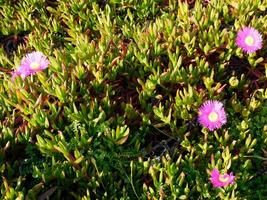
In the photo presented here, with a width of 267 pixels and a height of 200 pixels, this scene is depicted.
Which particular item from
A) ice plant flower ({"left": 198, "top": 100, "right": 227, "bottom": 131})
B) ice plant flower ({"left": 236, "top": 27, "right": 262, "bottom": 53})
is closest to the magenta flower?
ice plant flower ({"left": 198, "top": 100, "right": 227, "bottom": 131})

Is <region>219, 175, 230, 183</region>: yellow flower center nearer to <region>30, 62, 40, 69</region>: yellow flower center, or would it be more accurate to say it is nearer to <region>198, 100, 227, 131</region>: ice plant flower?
<region>198, 100, 227, 131</region>: ice plant flower

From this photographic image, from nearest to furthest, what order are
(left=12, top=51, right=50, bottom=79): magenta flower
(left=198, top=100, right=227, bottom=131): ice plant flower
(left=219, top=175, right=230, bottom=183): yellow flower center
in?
(left=219, top=175, right=230, bottom=183): yellow flower center < (left=198, top=100, right=227, bottom=131): ice plant flower < (left=12, top=51, right=50, bottom=79): magenta flower

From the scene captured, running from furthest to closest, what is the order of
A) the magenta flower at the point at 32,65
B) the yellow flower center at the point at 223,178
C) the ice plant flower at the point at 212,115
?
1. the magenta flower at the point at 32,65
2. the ice plant flower at the point at 212,115
3. the yellow flower center at the point at 223,178

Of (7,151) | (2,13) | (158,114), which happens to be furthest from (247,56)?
(2,13)

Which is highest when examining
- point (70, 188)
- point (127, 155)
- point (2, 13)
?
point (2, 13)

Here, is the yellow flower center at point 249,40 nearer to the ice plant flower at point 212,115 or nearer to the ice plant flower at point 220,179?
the ice plant flower at point 212,115

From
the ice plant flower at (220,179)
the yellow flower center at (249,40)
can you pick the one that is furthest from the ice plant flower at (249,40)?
the ice plant flower at (220,179)

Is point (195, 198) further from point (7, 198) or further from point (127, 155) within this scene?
point (7, 198)

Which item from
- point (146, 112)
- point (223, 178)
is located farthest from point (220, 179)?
point (146, 112)
